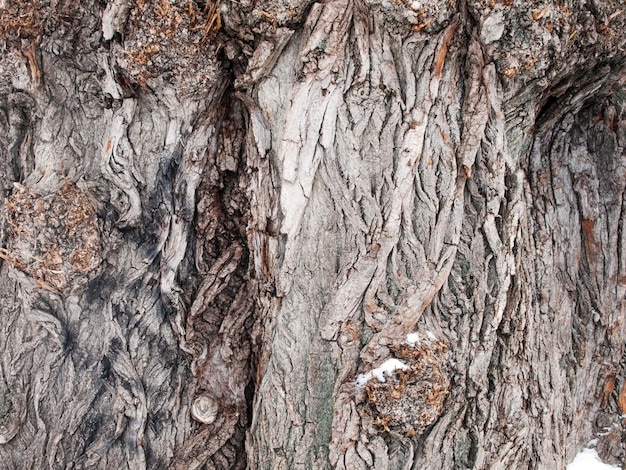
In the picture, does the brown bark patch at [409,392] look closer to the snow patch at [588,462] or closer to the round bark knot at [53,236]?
the snow patch at [588,462]

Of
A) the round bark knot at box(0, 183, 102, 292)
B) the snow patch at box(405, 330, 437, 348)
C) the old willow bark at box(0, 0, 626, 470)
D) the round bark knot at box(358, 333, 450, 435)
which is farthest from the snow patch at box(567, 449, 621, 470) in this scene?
the round bark knot at box(0, 183, 102, 292)

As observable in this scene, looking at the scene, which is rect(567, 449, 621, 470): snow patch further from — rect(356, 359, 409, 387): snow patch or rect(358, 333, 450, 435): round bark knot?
rect(356, 359, 409, 387): snow patch

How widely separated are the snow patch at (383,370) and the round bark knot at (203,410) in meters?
0.71

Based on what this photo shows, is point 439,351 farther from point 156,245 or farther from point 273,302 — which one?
point 156,245

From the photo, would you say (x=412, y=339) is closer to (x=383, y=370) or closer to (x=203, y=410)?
(x=383, y=370)

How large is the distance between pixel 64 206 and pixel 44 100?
47 cm

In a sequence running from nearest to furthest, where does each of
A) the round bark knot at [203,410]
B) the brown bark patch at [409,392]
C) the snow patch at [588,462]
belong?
1. the brown bark patch at [409,392]
2. the round bark knot at [203,410]
3. the snow patch at [588,462]

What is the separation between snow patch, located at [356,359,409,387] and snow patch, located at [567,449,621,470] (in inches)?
45.5

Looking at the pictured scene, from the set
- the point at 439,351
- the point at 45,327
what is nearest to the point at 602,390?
the point at 439,351

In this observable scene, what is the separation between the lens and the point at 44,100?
2080 millimetres

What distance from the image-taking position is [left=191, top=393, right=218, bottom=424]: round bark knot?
222cm

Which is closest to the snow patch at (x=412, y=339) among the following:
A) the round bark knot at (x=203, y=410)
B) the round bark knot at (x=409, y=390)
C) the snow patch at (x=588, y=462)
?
the round bark knot at (x=409, y=390)

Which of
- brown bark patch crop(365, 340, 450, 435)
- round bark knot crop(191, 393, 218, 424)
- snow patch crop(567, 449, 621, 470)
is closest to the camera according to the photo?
brown bark patch crop(365, 340, 450, 435)

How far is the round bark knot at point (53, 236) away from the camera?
1945mm
